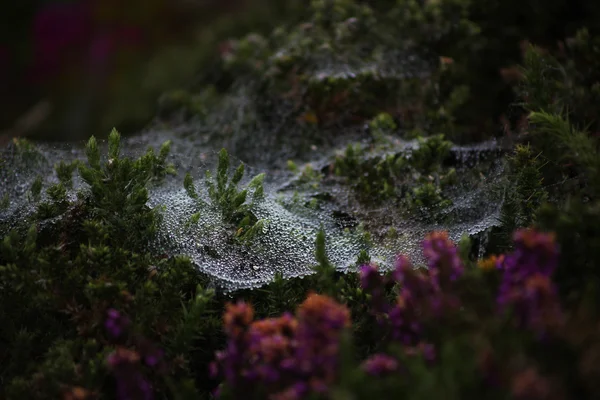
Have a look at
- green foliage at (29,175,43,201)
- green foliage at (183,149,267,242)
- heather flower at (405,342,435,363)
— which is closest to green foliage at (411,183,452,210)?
green foliage at (183,149,267,242)

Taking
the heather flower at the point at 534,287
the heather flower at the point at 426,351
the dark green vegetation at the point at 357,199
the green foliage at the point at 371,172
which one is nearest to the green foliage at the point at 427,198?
the dark green vegetation at the point at 357,199

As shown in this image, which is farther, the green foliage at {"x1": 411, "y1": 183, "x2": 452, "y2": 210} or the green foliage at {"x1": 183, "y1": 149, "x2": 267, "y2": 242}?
the green foliage at {"x1": 411, "y1": 183, "x2": 452, "y2": 210}

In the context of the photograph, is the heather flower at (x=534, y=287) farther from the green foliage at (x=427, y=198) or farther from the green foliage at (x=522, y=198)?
the green foliage at (x=427, y=198)

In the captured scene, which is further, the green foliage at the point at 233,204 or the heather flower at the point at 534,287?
the green foliage at the point at 233,204

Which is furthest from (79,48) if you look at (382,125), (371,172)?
(371,172)

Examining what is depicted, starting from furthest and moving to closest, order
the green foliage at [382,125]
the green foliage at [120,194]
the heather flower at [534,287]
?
1. the green foliage at [382,125]
2. the green foliage at [120,194]
3. the heather flower at [534,287]

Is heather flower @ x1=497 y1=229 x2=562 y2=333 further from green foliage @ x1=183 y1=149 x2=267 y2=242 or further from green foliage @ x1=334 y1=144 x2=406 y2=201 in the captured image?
green foliage @ x1=334 y1=144 x2=406 y2=201

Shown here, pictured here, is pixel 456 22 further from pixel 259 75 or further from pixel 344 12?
pixel 259 75

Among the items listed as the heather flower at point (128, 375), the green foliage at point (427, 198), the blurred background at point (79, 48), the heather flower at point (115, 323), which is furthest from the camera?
the blurred background at point (79, 48)
